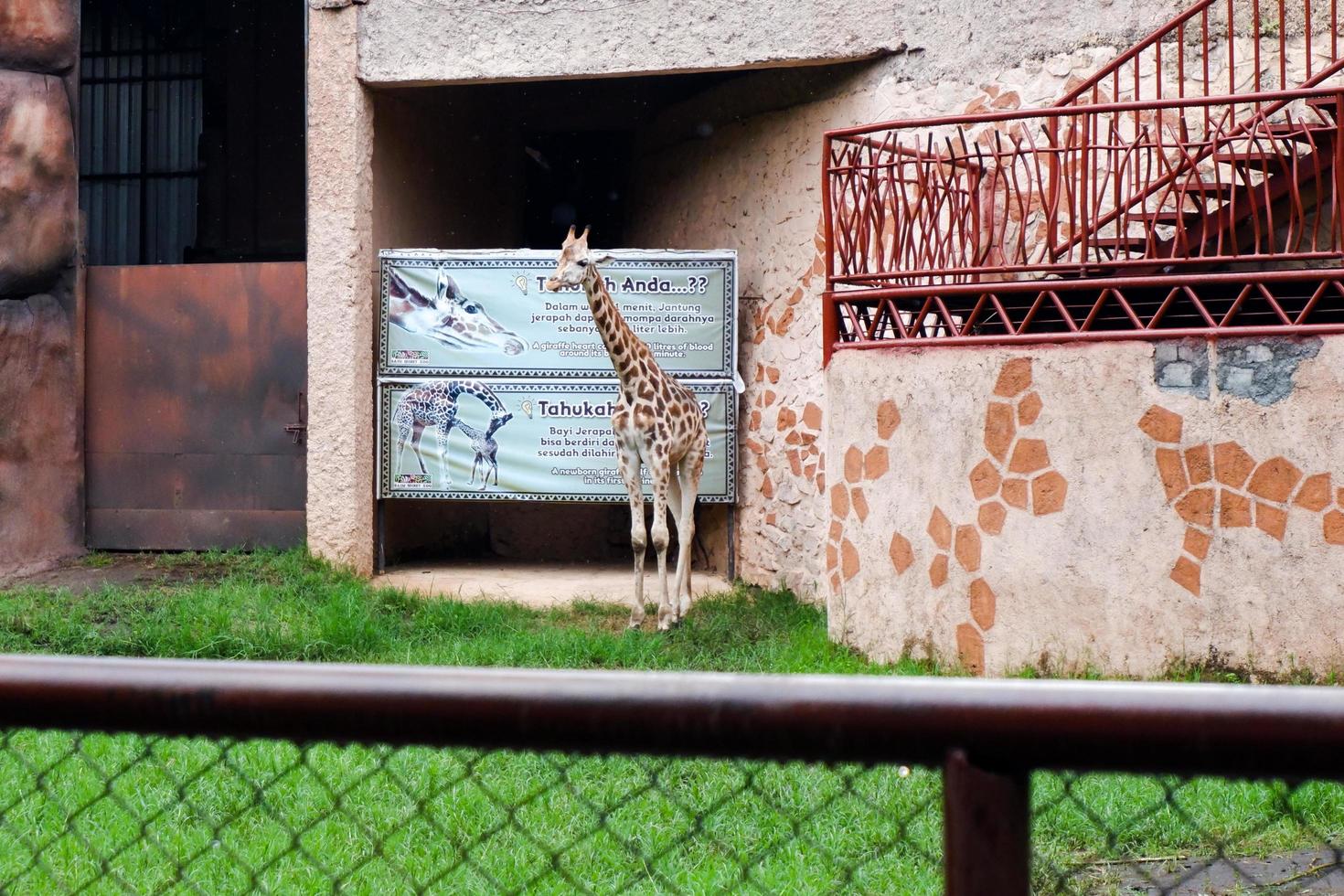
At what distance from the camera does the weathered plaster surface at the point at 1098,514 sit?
6207 mm

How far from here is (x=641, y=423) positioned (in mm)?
8383

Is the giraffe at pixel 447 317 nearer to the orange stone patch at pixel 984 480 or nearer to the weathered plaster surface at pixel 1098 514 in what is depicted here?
Answer: the weathered plaster surface at pixel 1098 514

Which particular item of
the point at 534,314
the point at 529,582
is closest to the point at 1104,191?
the point at 534,314

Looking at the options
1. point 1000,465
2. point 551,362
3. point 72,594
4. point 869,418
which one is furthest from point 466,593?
point 1000,465

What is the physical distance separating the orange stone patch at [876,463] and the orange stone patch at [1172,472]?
1.34 meters

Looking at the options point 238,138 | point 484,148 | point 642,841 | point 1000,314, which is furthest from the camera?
point 238,138

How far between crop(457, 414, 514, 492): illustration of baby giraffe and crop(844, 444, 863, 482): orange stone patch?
10.5 ft

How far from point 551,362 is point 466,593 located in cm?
169

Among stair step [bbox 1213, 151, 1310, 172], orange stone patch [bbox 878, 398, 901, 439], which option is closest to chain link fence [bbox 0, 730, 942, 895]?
orange stone patch [bbox 878, 398, 901, 439]

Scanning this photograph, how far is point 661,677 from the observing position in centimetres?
151

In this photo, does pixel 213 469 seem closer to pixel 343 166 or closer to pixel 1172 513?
pixel 343 166

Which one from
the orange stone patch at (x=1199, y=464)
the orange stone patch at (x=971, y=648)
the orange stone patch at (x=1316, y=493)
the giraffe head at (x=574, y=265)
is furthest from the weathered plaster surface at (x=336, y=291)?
the orange stone patch at (x=1316, y=493)

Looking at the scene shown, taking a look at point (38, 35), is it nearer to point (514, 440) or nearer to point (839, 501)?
point (514, 440)

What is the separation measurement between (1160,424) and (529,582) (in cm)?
475
